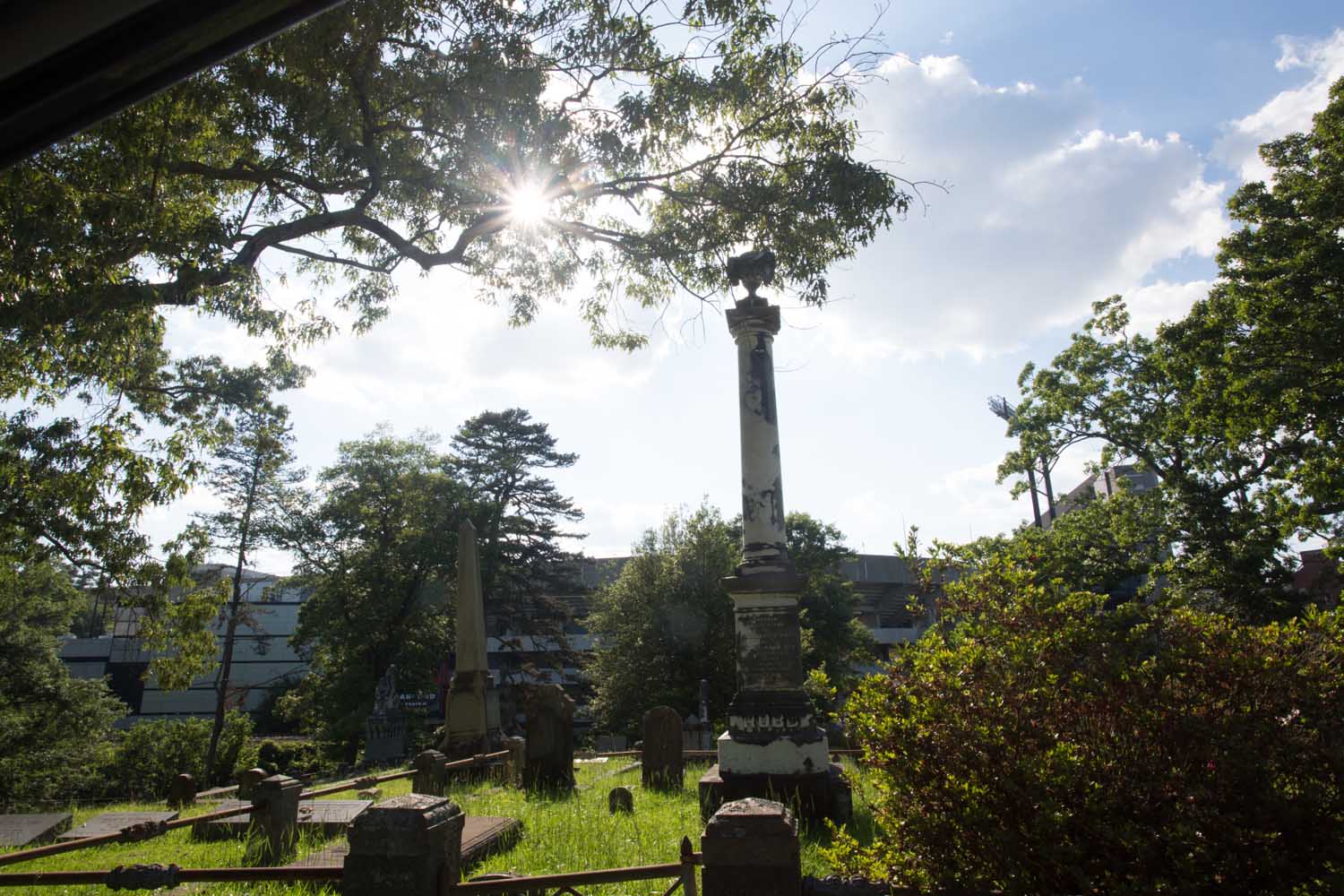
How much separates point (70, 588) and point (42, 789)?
28.7 feet

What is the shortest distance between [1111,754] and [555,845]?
4.82 m

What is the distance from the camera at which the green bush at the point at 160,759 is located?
23094mm

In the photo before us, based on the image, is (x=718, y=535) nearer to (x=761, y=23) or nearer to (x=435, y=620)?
(x=435, y=620)

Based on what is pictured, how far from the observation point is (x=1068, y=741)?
3.76 metres

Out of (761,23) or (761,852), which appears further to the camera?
(761,23)

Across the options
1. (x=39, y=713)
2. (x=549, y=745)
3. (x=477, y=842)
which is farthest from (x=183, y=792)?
(x=39, y=713)

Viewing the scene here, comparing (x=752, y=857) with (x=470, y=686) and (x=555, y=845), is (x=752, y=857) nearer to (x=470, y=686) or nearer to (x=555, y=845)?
(x=555, y=845)

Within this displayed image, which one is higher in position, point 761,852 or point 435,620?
point 435,620

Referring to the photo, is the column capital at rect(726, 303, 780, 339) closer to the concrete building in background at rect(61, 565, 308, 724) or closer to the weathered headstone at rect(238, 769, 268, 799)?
the weathered headstone at rect(238, 769, 268, 799)

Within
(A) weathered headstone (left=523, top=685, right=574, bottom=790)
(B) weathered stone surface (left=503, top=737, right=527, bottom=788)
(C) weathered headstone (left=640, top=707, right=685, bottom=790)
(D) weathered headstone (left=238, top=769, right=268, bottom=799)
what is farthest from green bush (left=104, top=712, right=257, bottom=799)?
(C) weathered headstone (left=640, top=707, right=685, bottom=790)

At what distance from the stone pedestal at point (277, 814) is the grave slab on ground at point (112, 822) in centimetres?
303

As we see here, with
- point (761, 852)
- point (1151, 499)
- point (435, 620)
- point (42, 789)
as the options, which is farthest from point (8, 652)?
point (1151, 499)

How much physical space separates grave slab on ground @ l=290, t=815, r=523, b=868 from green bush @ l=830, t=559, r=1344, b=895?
11.3ft

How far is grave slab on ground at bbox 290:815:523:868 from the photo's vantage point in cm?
628
